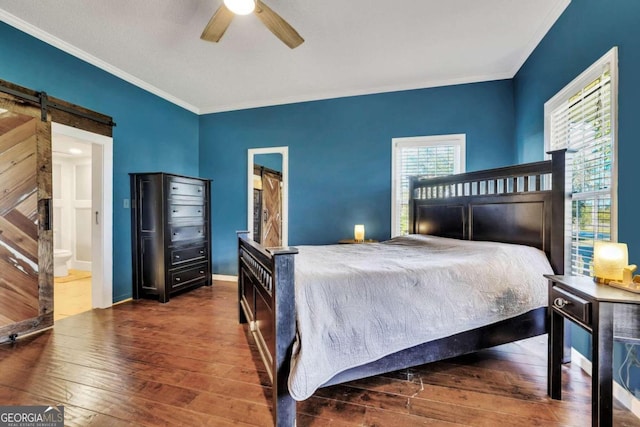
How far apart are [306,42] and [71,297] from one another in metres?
4.33

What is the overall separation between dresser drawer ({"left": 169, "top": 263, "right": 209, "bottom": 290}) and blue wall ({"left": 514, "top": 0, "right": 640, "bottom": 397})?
417 cm

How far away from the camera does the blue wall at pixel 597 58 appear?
1.58m

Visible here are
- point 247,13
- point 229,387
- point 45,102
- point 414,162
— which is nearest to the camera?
point 229,387

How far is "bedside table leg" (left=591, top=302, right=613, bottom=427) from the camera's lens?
126 cm

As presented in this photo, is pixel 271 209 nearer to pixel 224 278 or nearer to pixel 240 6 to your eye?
pixel 224 278

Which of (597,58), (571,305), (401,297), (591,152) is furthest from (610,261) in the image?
(597,58)

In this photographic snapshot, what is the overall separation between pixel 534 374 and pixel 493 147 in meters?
2.63

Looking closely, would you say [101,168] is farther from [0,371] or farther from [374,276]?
[374,276]

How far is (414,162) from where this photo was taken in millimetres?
3846

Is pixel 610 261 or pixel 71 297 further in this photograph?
pixel 71 297

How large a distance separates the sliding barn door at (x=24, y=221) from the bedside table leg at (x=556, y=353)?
4123 millimetres

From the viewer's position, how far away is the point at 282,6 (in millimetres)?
2330

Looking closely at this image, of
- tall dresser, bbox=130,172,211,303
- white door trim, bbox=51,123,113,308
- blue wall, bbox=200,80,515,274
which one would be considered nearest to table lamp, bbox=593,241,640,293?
blue wall, bbox=200,80,515,274

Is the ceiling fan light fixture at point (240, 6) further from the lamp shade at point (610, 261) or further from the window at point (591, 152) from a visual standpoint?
the lamp shade at point (610, 261)
